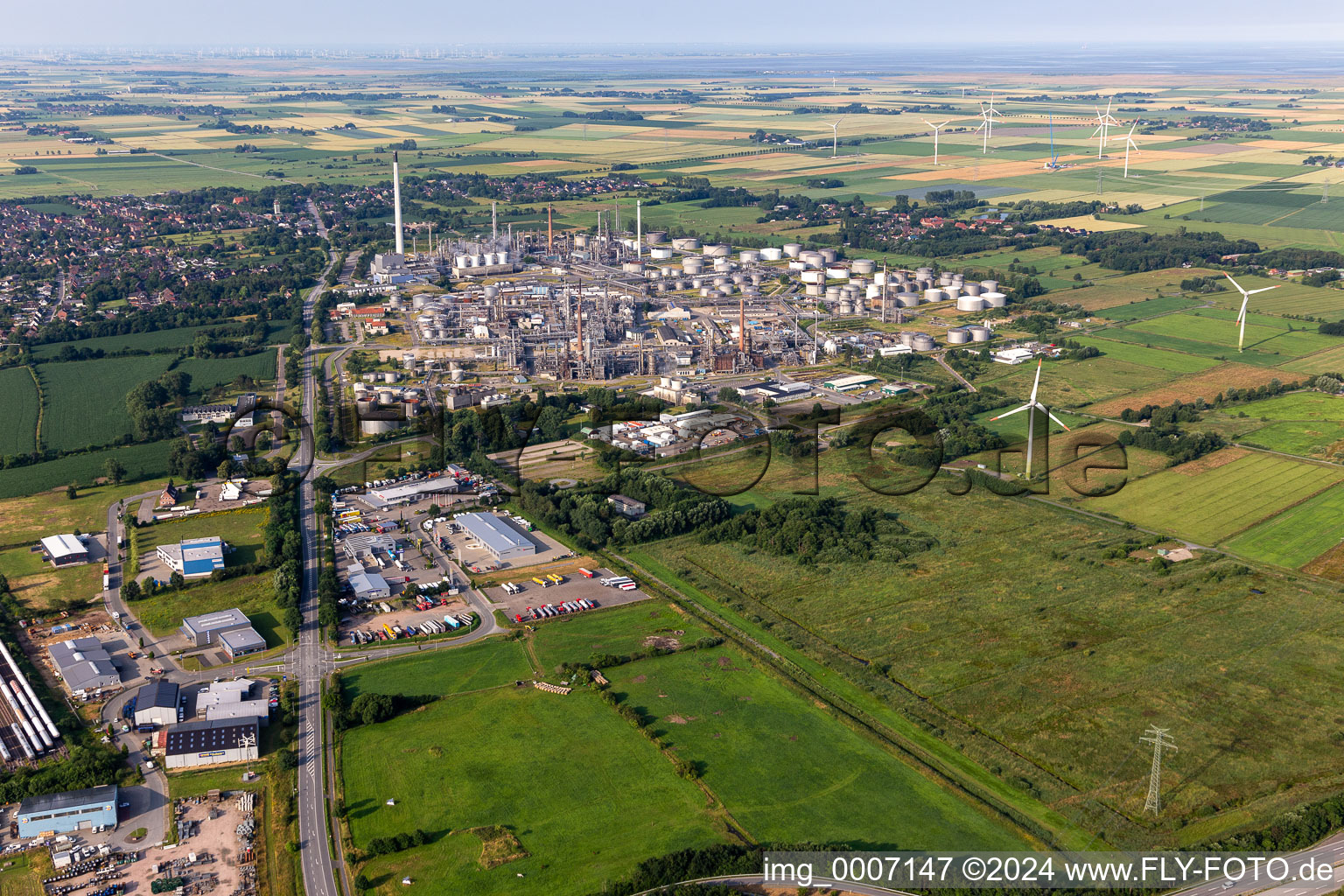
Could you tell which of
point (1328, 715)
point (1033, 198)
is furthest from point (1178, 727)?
point (1033, 198)

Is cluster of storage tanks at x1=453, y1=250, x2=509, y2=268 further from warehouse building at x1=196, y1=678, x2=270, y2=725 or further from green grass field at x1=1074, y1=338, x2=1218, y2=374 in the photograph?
warehouse building at x1=196, y1=678, x2=270, y2=725

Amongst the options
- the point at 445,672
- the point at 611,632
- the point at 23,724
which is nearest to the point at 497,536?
the point at 611,632

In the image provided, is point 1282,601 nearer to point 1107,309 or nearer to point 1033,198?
point 1107,309

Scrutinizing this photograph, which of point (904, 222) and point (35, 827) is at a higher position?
point (904, 222)

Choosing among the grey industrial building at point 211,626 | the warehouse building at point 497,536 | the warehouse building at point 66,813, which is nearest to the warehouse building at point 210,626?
the grey industrial building at point 211,626

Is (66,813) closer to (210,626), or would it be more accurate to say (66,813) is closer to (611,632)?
(210,626)
